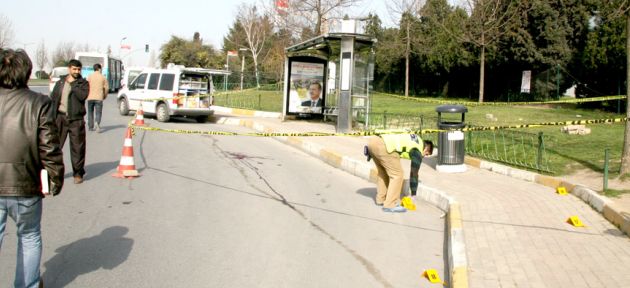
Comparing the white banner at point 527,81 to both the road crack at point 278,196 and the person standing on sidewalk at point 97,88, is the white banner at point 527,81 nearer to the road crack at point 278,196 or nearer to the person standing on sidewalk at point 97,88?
the road crack at point 278,196

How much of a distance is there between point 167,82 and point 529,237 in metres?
15.5

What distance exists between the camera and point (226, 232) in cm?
659

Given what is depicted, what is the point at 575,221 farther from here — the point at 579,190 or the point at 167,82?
the point at 167,82

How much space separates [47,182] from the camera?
158 inches

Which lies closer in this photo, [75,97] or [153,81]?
[75,97]

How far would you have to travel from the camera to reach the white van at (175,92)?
19.6 metres

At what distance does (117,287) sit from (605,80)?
2193 cm

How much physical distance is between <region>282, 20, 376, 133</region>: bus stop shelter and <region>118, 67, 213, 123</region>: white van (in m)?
2.81

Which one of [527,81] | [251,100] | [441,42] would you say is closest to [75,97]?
[251,100]

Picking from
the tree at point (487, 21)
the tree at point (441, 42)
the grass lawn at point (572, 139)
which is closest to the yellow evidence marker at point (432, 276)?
the grass lawn at point (572, 139)

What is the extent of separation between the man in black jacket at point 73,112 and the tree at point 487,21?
64.9 feet

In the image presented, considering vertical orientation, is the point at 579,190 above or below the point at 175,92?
below

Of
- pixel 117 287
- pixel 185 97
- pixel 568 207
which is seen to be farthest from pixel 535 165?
pixel 185 97

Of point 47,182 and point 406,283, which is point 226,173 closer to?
point 406,283
